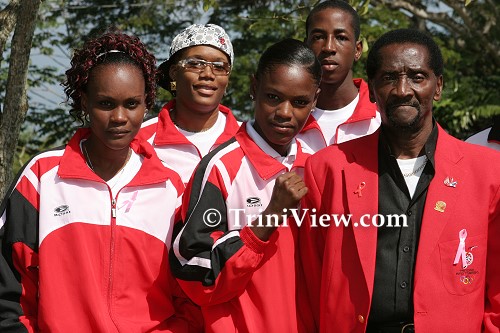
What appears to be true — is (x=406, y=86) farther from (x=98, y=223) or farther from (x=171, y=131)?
(x=171, y=131)

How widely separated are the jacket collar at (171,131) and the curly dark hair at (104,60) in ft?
2.34

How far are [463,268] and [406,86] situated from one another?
2.78 ft

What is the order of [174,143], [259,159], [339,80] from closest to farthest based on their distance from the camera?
[259,159]
[174,143]
[339,80]

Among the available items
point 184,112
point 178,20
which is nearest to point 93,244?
point 184,112

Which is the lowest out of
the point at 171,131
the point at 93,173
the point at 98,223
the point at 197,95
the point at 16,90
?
the point at 98,223

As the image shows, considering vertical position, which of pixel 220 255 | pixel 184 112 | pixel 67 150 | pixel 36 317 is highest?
pixel 184 112

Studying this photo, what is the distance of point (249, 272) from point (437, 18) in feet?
40.2

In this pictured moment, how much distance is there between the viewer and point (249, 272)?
147 inches

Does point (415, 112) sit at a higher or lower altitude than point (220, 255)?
higher

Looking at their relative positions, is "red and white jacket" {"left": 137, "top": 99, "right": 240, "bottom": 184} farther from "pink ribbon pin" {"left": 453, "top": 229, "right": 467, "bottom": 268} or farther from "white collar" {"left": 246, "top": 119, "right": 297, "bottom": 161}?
"pink ribbon pin" {"left": 453, "top": 229, "right": 467, "bottom": 268}

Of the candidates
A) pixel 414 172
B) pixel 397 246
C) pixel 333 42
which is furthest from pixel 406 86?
pixel 333 42

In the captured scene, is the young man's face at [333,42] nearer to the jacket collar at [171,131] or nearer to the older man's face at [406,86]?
the jacket collar at [171,131]

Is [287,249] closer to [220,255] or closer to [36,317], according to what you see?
[220,255]

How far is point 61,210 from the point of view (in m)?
3.87
